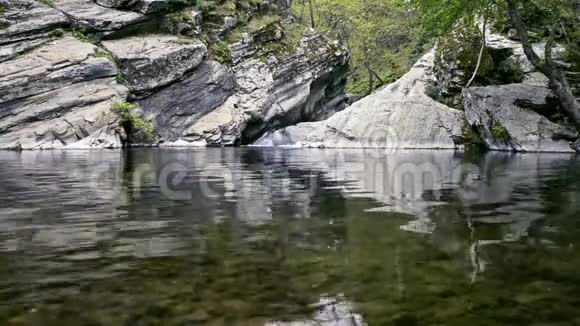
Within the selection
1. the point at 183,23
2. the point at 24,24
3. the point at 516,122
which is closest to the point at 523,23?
the point at 516,122

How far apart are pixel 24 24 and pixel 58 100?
580cm

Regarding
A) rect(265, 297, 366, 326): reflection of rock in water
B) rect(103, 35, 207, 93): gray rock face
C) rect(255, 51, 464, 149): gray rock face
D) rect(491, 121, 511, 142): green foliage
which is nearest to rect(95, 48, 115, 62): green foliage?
rect(103, 35, 207, 93): gray rock face

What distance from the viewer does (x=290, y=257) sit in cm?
515

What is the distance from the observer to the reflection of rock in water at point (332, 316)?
3.47 metres

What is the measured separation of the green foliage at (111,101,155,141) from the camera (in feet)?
101

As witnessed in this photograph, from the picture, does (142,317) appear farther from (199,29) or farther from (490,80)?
(199,29)

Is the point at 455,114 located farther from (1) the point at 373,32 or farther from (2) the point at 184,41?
(1) the point at 373,32

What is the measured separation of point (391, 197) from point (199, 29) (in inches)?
1228

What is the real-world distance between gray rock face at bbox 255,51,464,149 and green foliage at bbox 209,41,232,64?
290 inches

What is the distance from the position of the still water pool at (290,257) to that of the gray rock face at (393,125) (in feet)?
63.2

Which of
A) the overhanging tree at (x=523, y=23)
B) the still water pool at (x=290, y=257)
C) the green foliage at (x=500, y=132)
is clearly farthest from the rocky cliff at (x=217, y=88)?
the still water pool at (x=290, y=257)

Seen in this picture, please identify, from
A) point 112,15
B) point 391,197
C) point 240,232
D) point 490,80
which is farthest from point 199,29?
point 240,232

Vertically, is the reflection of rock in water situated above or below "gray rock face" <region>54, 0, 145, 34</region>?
below

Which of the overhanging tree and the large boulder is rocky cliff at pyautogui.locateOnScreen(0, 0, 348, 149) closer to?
the large boulder
